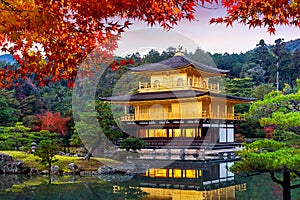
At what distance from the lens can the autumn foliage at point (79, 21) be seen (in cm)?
340

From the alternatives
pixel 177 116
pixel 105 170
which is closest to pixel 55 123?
pixel 177 116

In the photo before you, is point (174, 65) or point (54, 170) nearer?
point (54, 170)

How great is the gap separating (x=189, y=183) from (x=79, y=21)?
991 centimetres

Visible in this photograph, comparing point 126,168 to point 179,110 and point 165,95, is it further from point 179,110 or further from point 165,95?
point 165,95

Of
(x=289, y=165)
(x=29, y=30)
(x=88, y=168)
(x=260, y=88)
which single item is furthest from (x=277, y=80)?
(x=29, y=30)

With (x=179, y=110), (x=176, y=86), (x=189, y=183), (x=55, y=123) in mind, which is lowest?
(x=189, y=183)

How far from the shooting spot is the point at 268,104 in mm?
10969

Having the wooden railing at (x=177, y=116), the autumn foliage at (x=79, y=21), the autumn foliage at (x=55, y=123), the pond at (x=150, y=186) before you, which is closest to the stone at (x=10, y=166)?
the pond at (x=150, y=186)

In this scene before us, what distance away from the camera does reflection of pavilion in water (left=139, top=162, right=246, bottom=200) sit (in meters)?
11.3

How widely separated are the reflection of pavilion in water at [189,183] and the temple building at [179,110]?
154 inches

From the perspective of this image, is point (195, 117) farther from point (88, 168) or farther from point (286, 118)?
point (286, 118)

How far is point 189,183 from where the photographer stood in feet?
43.9

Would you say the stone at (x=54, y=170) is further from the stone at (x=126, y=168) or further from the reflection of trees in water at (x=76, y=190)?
the stone at (x=126, y=168)

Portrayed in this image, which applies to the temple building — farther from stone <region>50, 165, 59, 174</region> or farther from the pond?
stone <region>50, 165, 59, 174</region>
